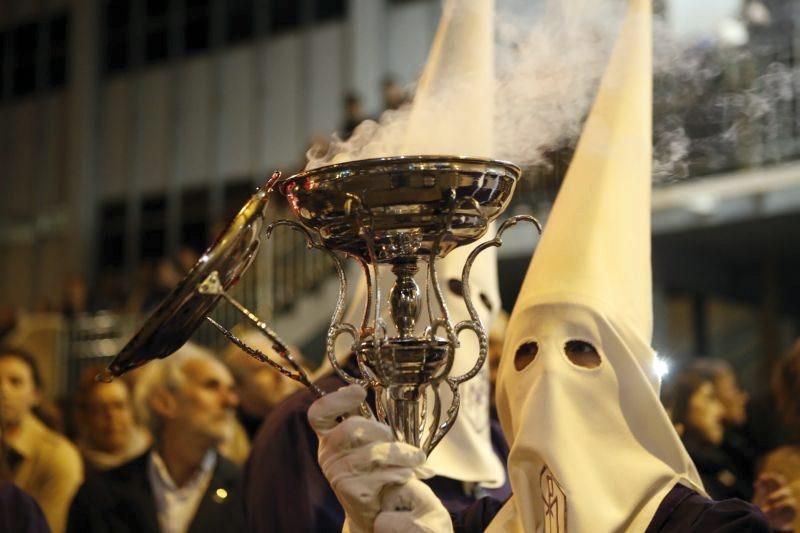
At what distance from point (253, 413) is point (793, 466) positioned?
2146 millimetres

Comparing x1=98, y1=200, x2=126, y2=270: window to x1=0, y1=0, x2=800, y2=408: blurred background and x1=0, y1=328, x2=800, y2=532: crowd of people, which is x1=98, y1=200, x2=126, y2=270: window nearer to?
x1=0, y1=0, x2=800, y2=408: blurred background

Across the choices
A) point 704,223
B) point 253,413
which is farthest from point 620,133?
point 704,223

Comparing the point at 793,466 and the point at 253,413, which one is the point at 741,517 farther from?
the point at 253,413

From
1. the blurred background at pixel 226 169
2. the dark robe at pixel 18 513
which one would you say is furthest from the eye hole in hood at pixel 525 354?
the blurred background at pixel 226 169

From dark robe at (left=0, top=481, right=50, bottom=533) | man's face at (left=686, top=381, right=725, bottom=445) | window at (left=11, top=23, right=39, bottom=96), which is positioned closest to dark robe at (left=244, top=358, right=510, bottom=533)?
dark robe at (left=0, top=481, right=50, bottom=533)

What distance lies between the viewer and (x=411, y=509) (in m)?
1.82

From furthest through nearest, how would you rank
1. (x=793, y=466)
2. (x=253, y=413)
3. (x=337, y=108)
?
(x=337, y=108)
(x=253, y=413)
(x=793, y=466)

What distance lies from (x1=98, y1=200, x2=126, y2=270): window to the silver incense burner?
1329cm

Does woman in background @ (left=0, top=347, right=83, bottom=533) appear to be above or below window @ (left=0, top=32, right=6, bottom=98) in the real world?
below

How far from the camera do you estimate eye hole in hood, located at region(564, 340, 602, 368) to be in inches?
94.0

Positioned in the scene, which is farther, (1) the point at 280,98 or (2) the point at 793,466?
(1) the point at 280,98

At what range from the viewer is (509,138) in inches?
115

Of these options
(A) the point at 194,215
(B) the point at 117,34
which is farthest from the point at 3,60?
(A) the point at 194,215

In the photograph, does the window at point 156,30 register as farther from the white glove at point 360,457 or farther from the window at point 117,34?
the white glove at point 360,457
